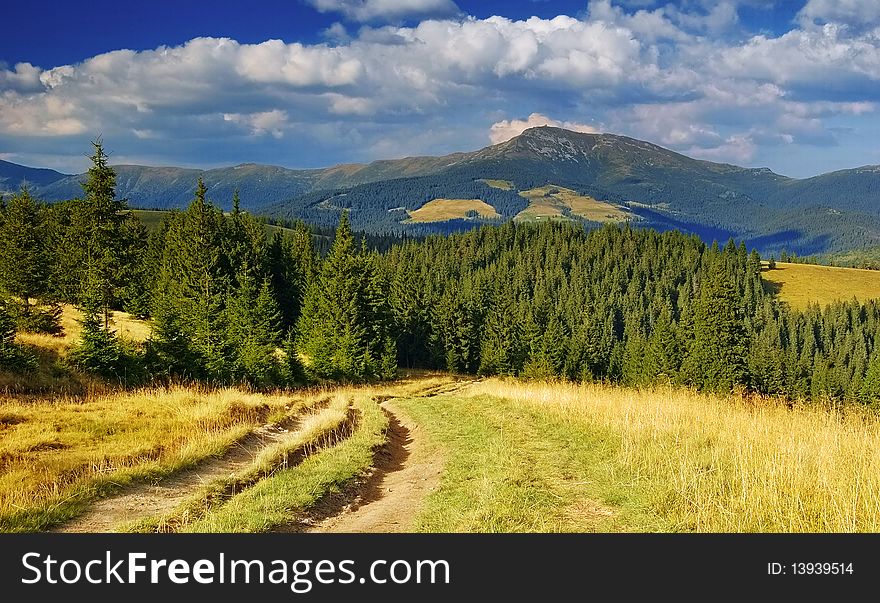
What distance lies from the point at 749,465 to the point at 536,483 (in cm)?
395

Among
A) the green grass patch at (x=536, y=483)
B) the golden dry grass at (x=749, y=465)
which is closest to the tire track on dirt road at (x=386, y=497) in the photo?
the green grass patch at (x=536, y=483)

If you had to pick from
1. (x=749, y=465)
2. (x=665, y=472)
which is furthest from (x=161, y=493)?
(x=749, y=465)

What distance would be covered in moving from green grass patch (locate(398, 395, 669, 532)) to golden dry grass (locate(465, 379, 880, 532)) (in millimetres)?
453

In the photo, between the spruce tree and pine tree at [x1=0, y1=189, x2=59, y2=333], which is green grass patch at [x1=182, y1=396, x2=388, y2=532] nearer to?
pine tree at [x1=0, y1=189, x2=59, y2=333]

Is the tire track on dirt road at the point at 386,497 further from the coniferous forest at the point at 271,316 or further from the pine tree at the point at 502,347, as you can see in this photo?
the pine tree at the point at 502,347

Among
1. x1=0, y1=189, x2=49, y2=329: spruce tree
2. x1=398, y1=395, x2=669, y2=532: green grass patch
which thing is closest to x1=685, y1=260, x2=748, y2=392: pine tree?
x1=398, y1=395, x2=669, y2=532: green grass patch

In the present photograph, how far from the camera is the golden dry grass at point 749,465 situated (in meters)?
8.02

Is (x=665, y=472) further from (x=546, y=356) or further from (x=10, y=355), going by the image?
(x=546, y=356)

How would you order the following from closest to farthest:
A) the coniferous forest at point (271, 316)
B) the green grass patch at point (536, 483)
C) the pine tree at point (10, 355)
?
the green grass patch at point (536, 483) < the pine tree at point (10, 355) < the coniferous forest at point (271, 316)

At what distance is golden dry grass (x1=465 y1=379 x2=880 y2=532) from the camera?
8016mm

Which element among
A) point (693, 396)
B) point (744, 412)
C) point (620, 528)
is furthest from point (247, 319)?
Result: point (620, 528)

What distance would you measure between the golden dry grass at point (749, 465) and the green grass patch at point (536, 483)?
1.49 feet
